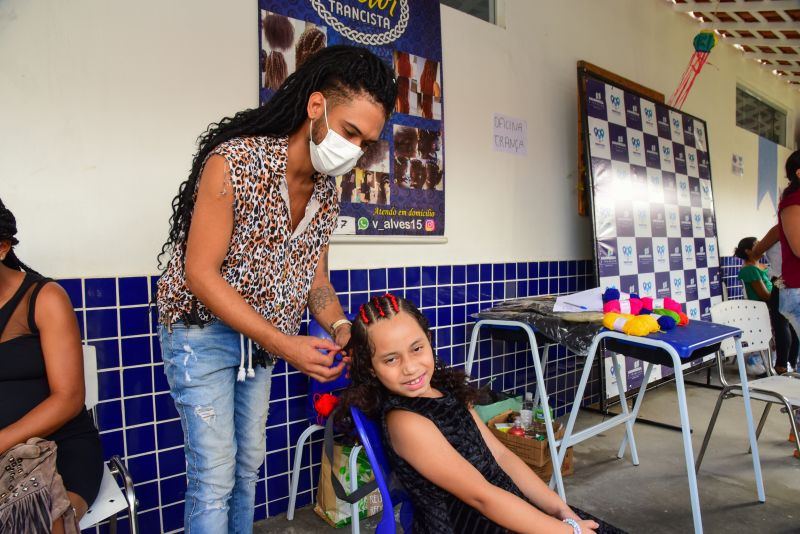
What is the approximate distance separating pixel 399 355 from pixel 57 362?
0.88 metres

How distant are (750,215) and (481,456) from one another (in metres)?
6.10

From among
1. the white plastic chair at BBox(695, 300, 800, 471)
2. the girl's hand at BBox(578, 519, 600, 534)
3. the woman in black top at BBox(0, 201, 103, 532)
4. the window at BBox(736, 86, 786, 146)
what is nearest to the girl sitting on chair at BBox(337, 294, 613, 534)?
the girl's hand at BBox(578, 519, 600, 534)

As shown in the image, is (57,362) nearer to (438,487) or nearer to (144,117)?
(144,117)

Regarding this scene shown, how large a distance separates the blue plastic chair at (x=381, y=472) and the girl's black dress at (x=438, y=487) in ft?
0.06

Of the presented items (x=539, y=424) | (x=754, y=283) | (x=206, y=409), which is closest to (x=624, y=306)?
(x=539, y=424)

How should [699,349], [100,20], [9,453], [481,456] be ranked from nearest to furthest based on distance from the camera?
[9,453] → [481,456] → [100,20] → [699,349]

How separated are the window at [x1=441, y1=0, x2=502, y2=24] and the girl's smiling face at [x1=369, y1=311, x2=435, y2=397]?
217cm

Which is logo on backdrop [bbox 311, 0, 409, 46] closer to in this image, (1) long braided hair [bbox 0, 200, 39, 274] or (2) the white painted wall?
(2) the white painted wall

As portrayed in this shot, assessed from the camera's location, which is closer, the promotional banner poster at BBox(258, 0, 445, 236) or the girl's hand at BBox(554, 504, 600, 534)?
the girl's hand at BBox(554, 504, 600, 534)

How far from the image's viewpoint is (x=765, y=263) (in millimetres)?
4934

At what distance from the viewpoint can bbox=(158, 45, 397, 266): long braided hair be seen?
129 cm

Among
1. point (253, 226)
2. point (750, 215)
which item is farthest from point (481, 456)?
point (750, 215)

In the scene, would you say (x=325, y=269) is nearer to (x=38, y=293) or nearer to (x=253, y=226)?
(x=253, y=226)

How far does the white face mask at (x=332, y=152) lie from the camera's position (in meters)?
1.28
